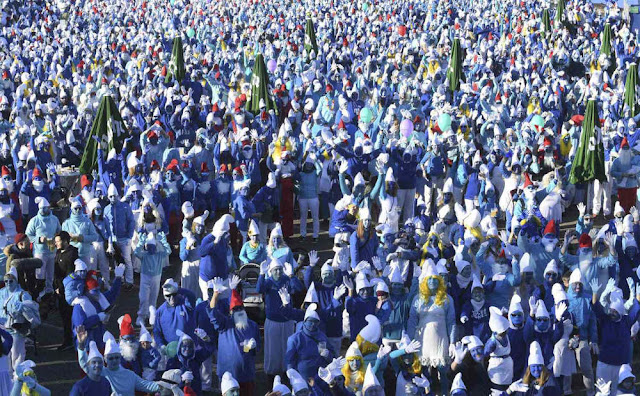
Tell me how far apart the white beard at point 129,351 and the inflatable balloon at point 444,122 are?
10049mm

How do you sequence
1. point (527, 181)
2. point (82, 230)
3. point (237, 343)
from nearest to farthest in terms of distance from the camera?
point (237, 343)
point (82, 230)
point (527, 181)

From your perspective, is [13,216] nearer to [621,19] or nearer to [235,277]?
[235,277]

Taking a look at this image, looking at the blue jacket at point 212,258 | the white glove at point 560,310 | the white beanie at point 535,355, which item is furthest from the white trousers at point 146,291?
the white beanie at point 535,355

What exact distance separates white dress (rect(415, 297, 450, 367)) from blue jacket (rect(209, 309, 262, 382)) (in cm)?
176

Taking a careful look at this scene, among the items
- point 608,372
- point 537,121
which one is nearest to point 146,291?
point 608,372

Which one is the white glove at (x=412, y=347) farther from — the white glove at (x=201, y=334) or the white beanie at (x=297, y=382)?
the white glove at (x=201, y=334)

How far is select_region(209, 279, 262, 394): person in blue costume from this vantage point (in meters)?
11.4

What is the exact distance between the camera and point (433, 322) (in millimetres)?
12102

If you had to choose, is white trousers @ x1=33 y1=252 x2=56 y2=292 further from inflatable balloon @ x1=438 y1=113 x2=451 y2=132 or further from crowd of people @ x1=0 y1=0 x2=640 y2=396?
inflatable balloon @ x1=438 y1=113 x2=451 y2=132

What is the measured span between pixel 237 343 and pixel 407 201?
6789 mm

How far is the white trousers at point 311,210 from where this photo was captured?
1716cm

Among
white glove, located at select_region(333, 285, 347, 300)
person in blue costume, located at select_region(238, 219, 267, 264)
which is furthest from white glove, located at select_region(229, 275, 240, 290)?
person in blue costume, located at select_region(238, 219, 267, 264)

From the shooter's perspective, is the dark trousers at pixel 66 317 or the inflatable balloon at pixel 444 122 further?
the inflatable balloon at pixel 444 122

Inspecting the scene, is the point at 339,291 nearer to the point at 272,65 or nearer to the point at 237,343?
the point at 237,343
